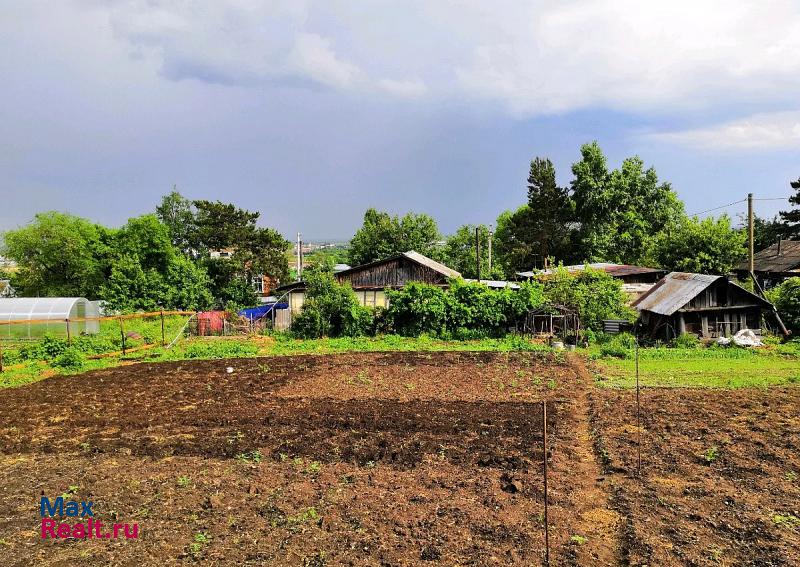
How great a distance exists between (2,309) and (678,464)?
27931 mm

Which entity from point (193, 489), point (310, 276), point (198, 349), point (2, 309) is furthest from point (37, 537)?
point (2, 309)

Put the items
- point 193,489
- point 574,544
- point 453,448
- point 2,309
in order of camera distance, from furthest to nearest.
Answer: point 2,309 → point 453,448 → point 193,489 → point 574,544

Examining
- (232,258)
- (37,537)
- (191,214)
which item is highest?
(191,214)

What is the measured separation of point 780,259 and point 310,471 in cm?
3948

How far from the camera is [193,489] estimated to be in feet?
Answer: 26.9

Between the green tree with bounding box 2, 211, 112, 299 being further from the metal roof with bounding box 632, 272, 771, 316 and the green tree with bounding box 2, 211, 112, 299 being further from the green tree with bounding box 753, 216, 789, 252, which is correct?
the green tree with bounding box 753, 216, 789, 252

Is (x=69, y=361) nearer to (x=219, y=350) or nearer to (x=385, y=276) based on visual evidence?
(x=219, y=350)

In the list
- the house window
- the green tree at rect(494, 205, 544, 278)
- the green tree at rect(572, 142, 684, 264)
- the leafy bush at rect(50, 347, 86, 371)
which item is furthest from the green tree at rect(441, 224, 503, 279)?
the leafy bush at rect(50, 347, 86, 371)

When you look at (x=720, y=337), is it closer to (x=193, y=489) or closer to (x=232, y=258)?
(x=193, y=489)

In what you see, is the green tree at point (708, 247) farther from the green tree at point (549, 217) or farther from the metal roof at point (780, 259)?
the green tree at point (549, 217)

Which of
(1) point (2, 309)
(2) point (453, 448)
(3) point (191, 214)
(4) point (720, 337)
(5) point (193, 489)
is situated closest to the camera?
(5) point (193, 489)

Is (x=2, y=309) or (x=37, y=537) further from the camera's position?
(x=2, y=309)

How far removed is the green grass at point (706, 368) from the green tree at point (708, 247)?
13.7 metres

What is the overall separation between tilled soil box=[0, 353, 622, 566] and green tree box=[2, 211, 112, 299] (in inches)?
850
